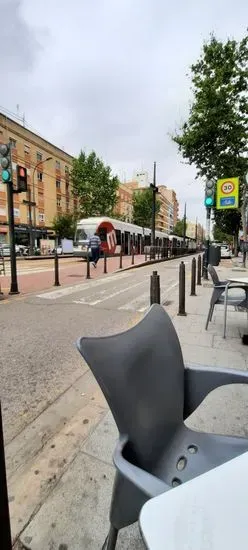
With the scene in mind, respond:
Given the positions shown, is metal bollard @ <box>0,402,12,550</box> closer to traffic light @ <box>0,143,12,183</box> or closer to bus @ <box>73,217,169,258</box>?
traffic light @ <box>0,143,12,183</box>

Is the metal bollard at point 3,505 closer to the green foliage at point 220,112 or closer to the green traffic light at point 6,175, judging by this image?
the green traffic light at point 6,175

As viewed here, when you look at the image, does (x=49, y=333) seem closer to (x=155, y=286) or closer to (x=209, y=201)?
(x=155, y=286)

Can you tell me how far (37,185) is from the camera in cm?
4109

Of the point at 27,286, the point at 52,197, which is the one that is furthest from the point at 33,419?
the point at 52,197

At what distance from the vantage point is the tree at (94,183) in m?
42.6

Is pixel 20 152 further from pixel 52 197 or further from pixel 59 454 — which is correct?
pixel 59 454

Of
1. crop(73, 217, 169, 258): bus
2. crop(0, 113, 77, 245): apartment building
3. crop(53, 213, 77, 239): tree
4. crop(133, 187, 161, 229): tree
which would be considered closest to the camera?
crop(73, 217, 169, 258): bus

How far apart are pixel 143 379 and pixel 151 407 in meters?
0.13

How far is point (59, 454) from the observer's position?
2.01 metres

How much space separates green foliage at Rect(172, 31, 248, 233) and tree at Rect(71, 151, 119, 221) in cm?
2565

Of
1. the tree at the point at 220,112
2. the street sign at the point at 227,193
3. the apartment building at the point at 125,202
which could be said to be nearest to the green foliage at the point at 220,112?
the tree at the point at 220,112

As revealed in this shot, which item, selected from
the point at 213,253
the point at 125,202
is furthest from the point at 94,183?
the point at 213,253

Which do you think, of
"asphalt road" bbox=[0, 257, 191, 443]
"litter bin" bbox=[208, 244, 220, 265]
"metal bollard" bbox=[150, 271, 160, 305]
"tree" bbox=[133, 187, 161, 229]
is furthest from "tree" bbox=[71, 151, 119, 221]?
"metal bollard" bbox=[150, 271, 160, 305]

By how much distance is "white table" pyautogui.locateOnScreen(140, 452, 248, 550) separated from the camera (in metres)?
0.55
